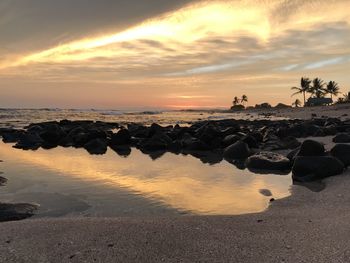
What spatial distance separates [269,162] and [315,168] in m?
1.87

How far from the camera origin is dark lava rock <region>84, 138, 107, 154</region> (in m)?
17.2

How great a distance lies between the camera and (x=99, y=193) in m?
8.84

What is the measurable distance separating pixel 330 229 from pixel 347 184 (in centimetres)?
364

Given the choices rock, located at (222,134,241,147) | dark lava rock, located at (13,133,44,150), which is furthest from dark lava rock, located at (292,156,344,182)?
dark lava rock, located at (13,133,44,150)

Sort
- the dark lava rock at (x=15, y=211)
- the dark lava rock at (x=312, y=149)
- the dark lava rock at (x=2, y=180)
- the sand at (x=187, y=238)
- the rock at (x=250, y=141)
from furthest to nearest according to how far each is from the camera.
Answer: the rock at (x=250, y=141), the dark lava rock at (x=312, y=149), the dark lava rock at (x=2, y=180), the dark lava rock at (x=15, y=211), the sand at (x=187, y=238)

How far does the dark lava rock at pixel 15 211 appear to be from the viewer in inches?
258

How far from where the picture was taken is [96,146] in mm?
17672

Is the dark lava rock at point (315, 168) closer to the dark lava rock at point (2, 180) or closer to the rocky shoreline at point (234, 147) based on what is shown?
the rocky shoreline at point (234, 147)

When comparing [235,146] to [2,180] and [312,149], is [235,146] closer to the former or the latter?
[312,149]

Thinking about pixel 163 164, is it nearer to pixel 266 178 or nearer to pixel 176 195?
pixel 266 178

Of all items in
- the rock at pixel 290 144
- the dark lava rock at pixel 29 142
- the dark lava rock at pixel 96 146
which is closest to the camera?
the rock at pixel 290 144

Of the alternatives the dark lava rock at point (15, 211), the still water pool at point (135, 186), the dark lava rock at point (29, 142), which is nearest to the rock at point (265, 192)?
the still water pool at point (135, 186)

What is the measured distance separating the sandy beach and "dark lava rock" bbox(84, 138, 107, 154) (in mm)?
11045

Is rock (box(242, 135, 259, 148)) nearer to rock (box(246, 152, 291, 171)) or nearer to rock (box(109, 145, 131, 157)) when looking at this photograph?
rock (box(246, 152, 291, 171))
